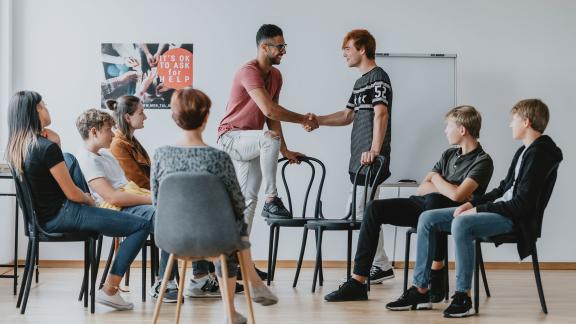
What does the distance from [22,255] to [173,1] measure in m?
2.26

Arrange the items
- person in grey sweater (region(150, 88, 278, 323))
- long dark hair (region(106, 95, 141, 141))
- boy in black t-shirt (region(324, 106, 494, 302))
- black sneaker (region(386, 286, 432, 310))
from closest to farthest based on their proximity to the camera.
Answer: person in grey sweater (region(150, 88, 278, 323)) < black sneaker (region(386, 286, 432, 310)) < boy in black t-shirt (region(324, 106, 494, 302)) < long dark hair (region(106, 95, 141, 141))

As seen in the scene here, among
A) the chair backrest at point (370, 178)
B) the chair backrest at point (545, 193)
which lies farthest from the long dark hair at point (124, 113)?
the chair backrest at point (545, 193)

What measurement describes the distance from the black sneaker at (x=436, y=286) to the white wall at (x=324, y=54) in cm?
180

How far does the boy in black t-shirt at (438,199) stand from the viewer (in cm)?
404

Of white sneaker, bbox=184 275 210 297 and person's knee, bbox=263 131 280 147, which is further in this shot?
person's knee, bbox=263 131 280 147

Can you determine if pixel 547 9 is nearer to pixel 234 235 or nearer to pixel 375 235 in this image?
→ pixel 375 235

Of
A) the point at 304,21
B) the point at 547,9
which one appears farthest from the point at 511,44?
the point at 304,21

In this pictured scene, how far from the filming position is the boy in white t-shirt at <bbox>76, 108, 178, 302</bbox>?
391cm

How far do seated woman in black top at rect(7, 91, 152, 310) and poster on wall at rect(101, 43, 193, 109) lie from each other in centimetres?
211

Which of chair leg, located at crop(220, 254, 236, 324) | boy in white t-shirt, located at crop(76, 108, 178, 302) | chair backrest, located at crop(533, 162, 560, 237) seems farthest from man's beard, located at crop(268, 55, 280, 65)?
chair leg, located at crop(220, 254, 236, 324)

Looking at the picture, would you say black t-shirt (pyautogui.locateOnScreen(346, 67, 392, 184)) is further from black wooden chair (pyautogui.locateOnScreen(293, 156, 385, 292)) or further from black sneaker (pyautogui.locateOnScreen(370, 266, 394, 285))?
black sneaker (pyautogui.locateOnScreen(370, 266, 394, 285))

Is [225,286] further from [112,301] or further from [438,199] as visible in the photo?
[438,199]

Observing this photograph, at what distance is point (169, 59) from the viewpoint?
5.89 m

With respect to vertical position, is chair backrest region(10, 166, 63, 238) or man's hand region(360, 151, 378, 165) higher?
man's hand region(360, 151, 378, 165)
